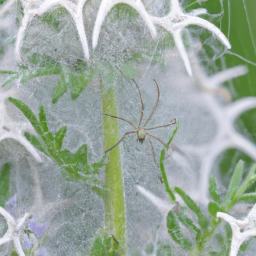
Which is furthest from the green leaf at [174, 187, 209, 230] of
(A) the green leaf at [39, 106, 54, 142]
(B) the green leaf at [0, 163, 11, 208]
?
(B) the green leaf at [0, 163, 11, 208]

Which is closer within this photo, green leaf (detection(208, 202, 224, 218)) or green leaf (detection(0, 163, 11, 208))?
green leaf (detection(208, 202, 224, 218))

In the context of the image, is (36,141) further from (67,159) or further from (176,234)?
(176,234)

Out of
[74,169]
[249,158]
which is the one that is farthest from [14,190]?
[249,158]

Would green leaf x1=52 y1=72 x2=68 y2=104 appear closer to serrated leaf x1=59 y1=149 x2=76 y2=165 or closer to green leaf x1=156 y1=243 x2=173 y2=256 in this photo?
serrated leaf x1=59 y1=149 x2=76 y2=165

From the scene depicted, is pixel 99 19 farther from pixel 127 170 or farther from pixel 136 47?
pixel 127 170

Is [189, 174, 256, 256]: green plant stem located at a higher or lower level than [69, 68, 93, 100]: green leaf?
lower

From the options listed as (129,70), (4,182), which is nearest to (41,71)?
(129,70)

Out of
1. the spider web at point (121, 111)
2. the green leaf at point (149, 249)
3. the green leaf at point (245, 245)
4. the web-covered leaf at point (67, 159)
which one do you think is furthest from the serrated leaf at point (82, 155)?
the green leaf at point (245, 245)
